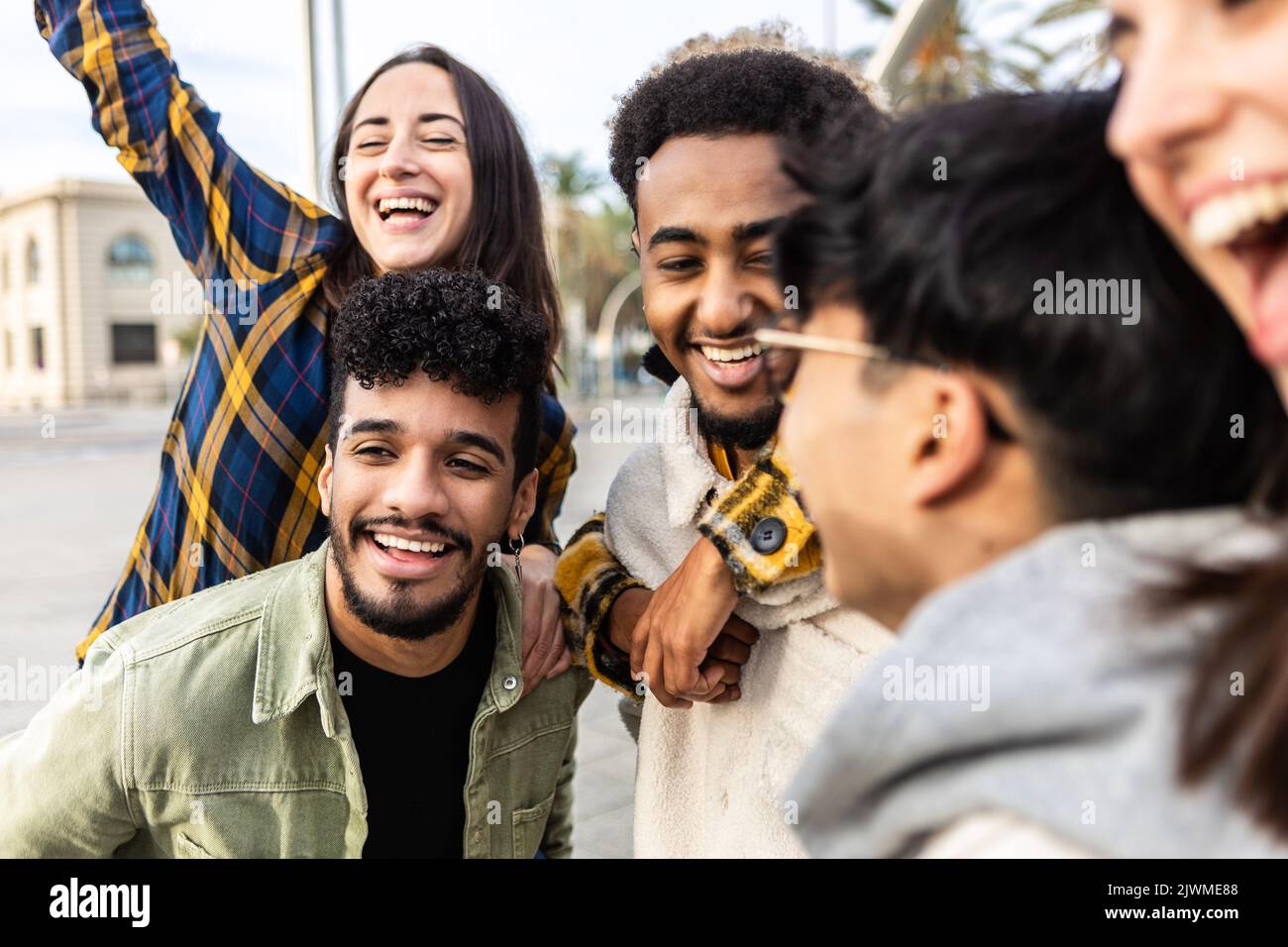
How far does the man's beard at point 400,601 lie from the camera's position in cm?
215

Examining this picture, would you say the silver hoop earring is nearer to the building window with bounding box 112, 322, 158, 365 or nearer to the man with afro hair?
the man with afro hair

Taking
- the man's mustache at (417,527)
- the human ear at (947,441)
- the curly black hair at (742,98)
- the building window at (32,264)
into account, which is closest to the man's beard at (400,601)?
the man's mustache at (417,527)

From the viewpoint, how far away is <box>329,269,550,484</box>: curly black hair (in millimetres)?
2217

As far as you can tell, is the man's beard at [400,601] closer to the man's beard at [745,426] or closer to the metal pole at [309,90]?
the man's beard at [745,426]

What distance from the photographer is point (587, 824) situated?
4426 millimetres

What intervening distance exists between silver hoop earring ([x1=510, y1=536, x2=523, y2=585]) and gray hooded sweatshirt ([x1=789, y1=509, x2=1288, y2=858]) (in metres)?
1.52

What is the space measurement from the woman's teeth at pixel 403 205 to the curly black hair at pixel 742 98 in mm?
798

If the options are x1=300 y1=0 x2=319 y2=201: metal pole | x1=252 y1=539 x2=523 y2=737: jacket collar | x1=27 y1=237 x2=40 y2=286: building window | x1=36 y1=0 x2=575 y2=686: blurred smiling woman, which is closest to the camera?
x1=252 y1=539 x2=523 y2=737: jacket collar

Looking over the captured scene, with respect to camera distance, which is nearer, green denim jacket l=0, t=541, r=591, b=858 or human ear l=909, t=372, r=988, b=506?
human ear l=909, t=372, r=988, b=506

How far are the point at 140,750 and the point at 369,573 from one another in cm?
51

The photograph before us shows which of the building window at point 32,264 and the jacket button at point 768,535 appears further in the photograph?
the building window at point 32,264

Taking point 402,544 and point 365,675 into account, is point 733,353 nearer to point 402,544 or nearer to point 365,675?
point 402,544

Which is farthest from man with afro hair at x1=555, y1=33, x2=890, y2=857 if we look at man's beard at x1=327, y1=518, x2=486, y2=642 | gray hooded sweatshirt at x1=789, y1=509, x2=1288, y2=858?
gray hooded sweatshirt at x1=789, y1=509, x2=1288, y2=858

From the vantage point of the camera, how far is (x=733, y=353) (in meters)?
1.86
